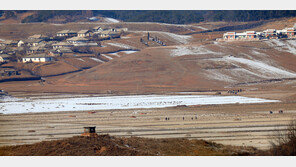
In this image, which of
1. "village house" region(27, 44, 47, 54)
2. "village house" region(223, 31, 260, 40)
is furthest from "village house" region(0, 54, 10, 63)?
"village house" region(223, 31, 260, 40)

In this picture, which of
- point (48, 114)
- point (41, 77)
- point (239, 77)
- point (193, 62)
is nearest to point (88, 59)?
point (41, 77)

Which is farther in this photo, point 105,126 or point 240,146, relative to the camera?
point 105,126

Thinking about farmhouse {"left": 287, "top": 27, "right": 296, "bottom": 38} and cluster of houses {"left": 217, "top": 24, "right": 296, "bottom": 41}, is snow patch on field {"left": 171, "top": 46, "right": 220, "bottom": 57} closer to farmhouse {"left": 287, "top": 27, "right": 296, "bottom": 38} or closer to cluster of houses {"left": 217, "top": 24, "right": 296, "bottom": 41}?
cluster of houses {"left": 217, "top": 24, "right": 296, "bottom": 41}

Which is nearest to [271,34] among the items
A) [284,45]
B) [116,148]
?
[284,45]

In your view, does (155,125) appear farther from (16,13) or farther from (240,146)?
(16,13)

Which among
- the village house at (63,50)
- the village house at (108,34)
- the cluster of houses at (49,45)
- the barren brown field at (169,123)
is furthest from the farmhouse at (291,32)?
the barren brown field at (169,123)
